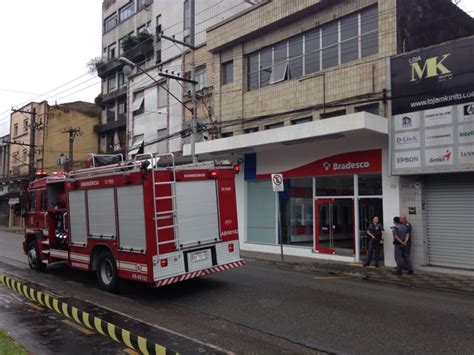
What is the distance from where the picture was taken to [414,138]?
1363 cm

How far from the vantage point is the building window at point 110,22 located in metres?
45.2

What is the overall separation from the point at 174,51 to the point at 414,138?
2307 cm

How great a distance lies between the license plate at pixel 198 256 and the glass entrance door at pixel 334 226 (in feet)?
25.4

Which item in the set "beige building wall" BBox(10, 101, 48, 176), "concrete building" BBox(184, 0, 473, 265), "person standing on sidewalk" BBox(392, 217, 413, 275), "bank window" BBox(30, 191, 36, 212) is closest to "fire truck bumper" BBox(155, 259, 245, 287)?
"person standing on sidewalk" BBox(392, 217, 413, 275)

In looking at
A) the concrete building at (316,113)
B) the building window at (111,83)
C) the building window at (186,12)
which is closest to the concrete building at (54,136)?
the building window at (111,83)

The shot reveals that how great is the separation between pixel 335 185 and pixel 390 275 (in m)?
4.74

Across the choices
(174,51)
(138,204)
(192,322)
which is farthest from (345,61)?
(174,51)

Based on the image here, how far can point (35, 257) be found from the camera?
1293cm

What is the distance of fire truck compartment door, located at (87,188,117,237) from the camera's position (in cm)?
954

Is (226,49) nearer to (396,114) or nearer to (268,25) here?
(268,25)

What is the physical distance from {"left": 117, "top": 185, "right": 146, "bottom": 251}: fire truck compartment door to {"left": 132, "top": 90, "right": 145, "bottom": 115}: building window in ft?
75.9

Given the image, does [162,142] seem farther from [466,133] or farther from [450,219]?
[466,133]

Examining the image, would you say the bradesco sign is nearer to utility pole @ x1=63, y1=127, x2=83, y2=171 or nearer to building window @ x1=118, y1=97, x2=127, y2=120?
utility pole @ x1=63, y1=127, x2=83, y2=171

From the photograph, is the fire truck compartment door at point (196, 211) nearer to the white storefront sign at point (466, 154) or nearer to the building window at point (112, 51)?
the white storefront sign at point (466, 154)
